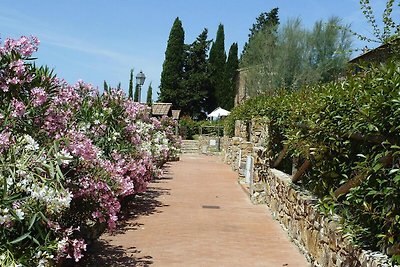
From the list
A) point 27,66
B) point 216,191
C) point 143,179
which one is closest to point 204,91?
point 216,191

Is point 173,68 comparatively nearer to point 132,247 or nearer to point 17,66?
point 132,247

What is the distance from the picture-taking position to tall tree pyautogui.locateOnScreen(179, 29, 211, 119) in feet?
173

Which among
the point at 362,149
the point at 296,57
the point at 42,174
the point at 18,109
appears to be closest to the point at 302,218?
the point at 362,149

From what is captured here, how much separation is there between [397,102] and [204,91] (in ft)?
162

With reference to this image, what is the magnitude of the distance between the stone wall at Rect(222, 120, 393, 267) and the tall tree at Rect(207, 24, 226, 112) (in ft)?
131

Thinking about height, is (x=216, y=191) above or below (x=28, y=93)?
below

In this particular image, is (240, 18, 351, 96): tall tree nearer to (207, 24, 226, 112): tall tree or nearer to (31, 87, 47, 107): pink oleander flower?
(207, 24, 226, 112): tall tree

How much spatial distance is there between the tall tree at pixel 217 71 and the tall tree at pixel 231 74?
549 mm

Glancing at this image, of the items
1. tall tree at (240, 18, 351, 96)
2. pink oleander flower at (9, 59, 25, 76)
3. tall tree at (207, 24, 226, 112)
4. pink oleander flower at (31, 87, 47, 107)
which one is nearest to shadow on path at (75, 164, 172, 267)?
pink oleander flower at (31, 87, 47, 107)

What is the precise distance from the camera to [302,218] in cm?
719

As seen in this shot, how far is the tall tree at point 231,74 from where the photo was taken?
170 ft

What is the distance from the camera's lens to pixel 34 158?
395 centimetres

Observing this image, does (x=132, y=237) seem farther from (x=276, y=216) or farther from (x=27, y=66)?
(x=27, y=66)

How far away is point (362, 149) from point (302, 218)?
2424 mm
